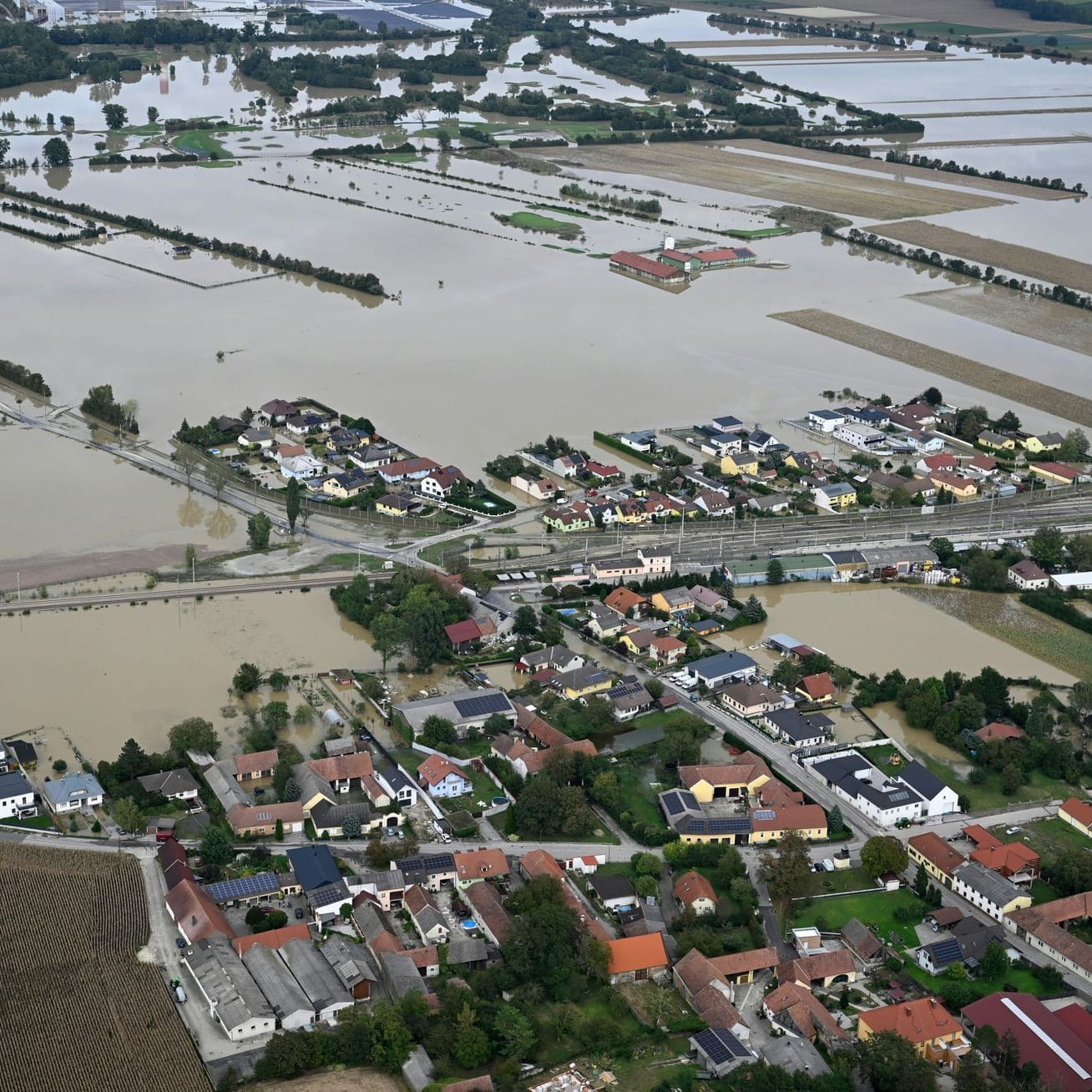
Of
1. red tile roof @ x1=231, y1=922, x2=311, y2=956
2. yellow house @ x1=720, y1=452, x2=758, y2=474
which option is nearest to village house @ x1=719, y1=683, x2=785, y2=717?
red tile roof @ x1=231, y1=922, x2=311, y2=956

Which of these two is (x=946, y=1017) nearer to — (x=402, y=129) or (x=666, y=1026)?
(x=666, y=1026)

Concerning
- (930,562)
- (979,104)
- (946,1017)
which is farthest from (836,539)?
(979,104)

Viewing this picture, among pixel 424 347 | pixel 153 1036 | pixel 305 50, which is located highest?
pixel 305 50

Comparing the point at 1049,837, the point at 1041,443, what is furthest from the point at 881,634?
the point at 1041,443

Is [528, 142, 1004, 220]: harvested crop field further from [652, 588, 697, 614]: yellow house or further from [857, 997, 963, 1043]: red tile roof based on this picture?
[857, 997, 963, 1043]: red tile roof

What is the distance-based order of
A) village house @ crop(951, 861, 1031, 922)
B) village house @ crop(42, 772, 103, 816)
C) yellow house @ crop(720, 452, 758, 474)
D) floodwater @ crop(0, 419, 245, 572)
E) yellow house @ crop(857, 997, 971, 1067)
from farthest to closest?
1. yellow house @ crop(720, 452, 758, 474)
2. floodwater @ crop(0, 419, 245, 572)
3. village house @ crop(42, 772, 103, 816)
4. village house @ crop(951, 861, 1031, 922)
5. yellow house @ crop(857, 997, 971, 1067)

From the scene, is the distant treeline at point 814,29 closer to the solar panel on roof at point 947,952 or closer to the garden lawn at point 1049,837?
the garden lawn at point 1049,837
